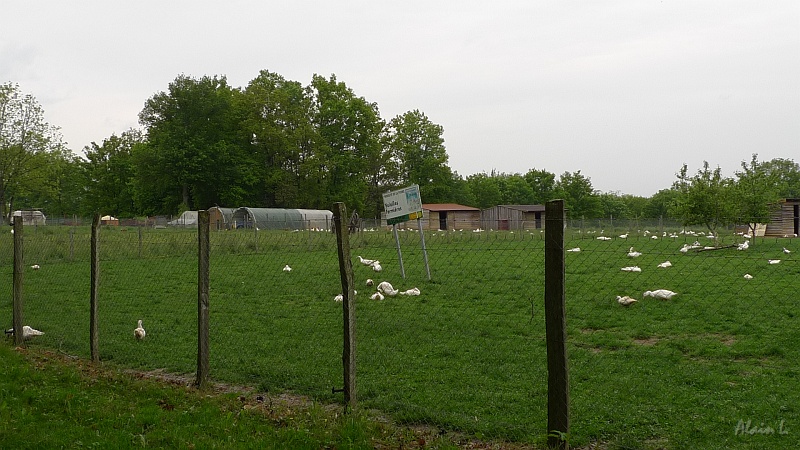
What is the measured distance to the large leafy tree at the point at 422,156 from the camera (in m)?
79.7

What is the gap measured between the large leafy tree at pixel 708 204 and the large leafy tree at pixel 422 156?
48.8 metres

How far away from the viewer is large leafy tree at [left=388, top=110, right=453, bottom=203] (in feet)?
261

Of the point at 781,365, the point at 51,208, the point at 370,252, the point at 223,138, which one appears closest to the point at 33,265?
the point at 370,252

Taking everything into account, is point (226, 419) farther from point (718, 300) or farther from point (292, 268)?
point (292, 268)

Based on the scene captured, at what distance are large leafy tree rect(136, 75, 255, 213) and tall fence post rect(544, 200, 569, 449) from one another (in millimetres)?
61219

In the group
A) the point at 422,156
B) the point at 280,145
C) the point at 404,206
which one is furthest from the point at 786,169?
the point at 404,206

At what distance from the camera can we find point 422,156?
270 ft

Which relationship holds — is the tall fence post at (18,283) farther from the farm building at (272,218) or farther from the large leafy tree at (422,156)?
the large leafy tree at (422,156)

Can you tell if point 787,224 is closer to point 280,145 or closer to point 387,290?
point 387,290

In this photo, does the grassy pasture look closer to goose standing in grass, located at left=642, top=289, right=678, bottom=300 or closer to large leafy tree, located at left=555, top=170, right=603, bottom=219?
goose standing in grass, located at left=642, top=289, right=678, bottom=300

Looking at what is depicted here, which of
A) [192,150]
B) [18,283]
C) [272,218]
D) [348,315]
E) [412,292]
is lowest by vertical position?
[412,292]

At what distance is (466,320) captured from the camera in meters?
10.8

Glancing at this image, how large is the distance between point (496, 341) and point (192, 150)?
190 ft
